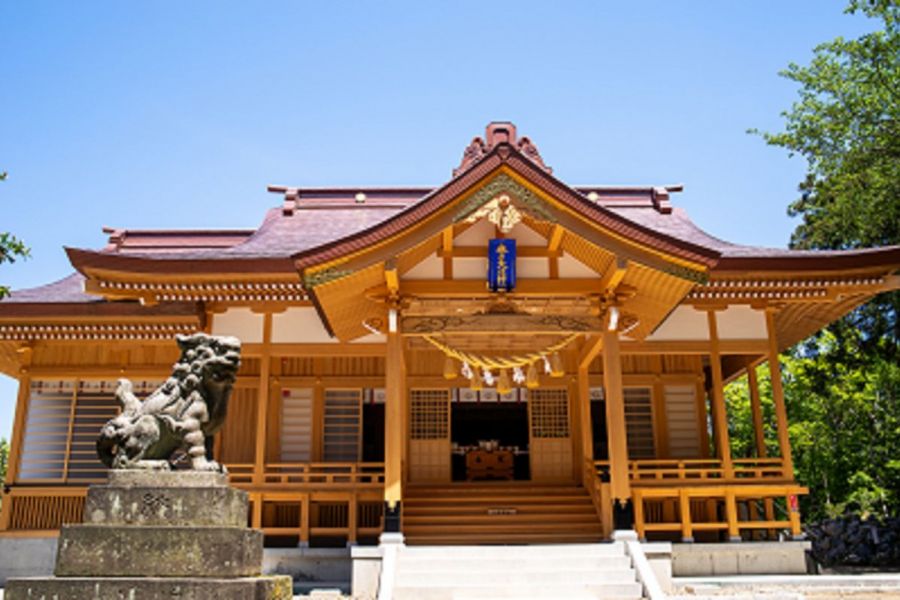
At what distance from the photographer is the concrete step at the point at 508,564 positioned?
936 cm

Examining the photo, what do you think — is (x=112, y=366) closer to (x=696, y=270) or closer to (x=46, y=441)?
(x=46, y=441)

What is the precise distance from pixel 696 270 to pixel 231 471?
8.13 meters

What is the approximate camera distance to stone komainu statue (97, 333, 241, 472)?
5.91m

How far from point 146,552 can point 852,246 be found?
1970cm

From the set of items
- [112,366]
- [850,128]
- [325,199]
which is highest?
[850,128]

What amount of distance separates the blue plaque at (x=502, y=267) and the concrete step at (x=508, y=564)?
380 cm

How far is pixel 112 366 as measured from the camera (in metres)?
13.5

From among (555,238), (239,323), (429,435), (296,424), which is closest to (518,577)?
(555,238)

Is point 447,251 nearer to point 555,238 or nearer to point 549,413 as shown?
point 555,238

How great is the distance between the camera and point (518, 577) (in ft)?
30.2

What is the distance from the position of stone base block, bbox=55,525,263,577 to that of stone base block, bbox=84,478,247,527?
10 centimetres

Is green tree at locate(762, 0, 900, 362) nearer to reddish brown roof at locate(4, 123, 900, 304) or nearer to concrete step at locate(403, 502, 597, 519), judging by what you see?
reddish brown roof at locate(4, 123, 900, 304)

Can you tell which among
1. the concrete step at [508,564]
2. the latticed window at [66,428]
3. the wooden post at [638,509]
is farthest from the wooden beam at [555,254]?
the latticed window at [66,428]

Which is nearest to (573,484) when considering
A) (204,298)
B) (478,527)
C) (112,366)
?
(478,527)
